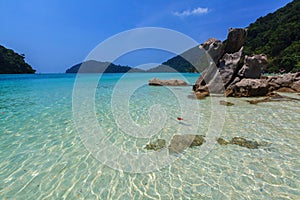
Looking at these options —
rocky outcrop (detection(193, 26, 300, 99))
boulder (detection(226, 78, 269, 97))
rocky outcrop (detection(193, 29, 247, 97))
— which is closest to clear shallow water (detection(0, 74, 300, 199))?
boulder (detection(226, 78, 269, 97))

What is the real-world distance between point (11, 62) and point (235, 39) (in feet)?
283

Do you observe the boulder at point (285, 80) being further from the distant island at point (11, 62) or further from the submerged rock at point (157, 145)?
the distant island at point (11, 62)

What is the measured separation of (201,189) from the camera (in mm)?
2805

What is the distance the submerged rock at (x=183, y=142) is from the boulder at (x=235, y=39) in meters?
12.4

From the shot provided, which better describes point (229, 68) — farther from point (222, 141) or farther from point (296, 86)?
point (222, 141)

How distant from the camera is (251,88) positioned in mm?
11422

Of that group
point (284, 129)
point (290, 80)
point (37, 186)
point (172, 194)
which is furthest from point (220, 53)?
point (37, 186)

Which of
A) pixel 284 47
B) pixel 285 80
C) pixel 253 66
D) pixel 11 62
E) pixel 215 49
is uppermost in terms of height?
pixel 284 47

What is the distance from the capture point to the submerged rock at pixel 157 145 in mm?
4400

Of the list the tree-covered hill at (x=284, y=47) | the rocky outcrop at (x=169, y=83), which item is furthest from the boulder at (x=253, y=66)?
the tree-covered hill at (x=284, y=47)

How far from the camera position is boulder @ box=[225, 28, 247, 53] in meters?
13.6

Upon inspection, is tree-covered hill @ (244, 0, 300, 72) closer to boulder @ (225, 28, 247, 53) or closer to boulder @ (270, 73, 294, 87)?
boulder @ (270, 73, 294, 87)

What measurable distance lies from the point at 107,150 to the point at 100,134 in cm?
121

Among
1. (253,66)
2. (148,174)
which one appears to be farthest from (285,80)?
(148,174)
